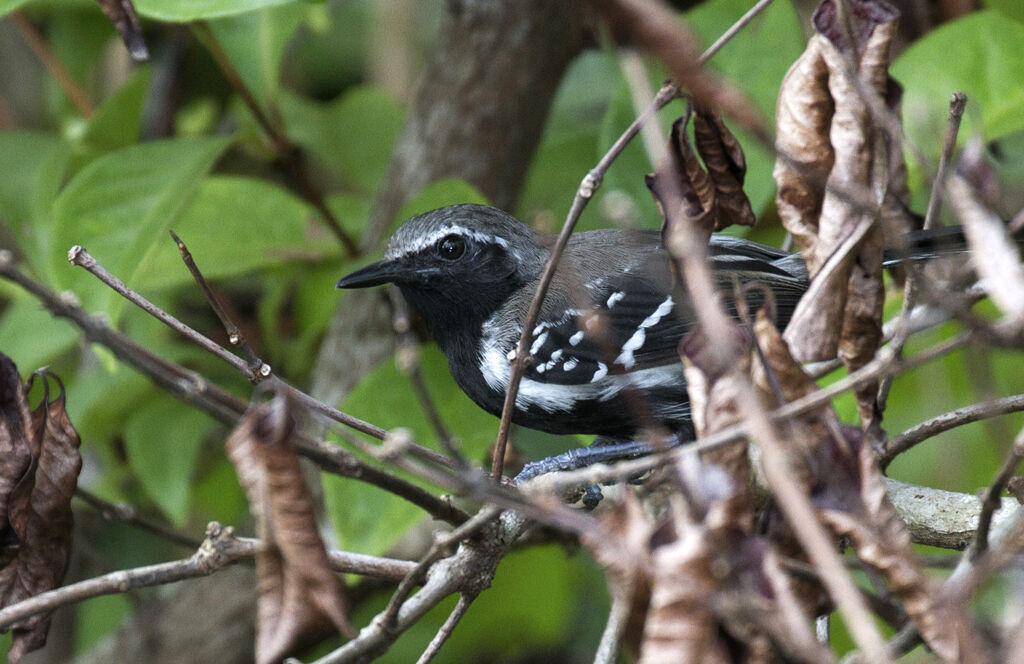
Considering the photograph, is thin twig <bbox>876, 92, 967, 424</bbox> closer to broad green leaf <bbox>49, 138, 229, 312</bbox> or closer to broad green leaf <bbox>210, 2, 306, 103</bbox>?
broad green leaf <bbox>49, 138, 229, 312</bbox>

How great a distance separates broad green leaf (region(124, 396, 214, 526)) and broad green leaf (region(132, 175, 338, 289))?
1.41 ft

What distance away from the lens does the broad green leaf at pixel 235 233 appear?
3453mm

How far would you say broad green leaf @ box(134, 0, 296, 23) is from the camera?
8.18 ft

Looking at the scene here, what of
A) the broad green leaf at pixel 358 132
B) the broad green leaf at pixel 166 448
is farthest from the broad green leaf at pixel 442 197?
the broad green leaf at pixel 358 132

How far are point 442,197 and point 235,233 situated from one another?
0.77 metres

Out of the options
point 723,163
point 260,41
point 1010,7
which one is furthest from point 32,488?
point 1010,7

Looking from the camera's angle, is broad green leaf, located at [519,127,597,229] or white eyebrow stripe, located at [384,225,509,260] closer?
white eyebrow stripe, located at [384,225,509,260]

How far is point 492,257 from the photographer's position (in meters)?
3.32

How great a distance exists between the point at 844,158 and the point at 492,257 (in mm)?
1327

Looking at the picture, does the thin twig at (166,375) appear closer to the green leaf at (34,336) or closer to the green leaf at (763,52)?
the green leaf at (34,336)

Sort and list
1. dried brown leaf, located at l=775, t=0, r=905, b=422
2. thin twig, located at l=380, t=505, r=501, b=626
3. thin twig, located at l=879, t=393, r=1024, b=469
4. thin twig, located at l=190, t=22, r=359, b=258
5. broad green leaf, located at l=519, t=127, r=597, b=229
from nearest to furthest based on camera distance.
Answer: thin twig, located at l=380, t=505, r=501, b=626
thin twig, located at l=879, t=393, r=1024, b=469
dried brown leaf, located at l=775, t=0, r=905, b=422
thin twig, located at l=190, t=22, r=359, b=258
broad green leaf, located at l=519, t=127, r=597, b=229

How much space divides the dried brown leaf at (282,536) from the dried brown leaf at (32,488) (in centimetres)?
74

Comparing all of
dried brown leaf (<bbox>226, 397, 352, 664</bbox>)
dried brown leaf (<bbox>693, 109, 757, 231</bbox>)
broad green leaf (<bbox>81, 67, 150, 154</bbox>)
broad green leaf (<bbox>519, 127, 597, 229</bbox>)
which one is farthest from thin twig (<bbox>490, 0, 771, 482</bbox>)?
broad green leaf (<bbox>81, 67, 150, 154</bbox>)

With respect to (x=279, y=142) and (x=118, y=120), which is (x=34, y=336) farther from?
(x=279, y=142)
